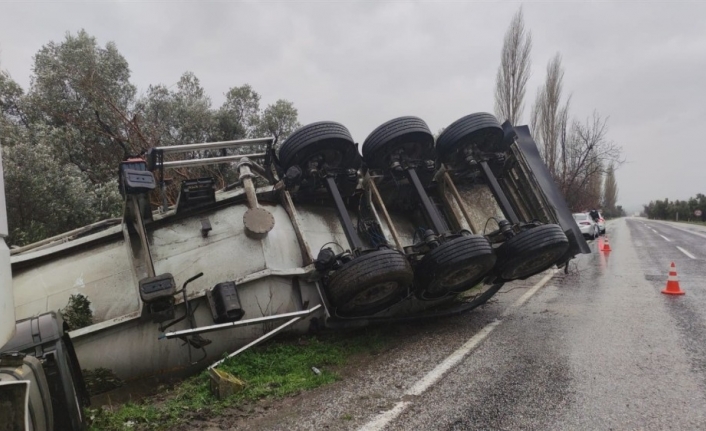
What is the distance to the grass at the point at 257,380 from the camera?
3190mm

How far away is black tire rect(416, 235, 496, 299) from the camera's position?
429 cm

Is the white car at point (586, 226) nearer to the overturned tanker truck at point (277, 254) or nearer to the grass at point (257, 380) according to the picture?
the overturned tanker truck at point (277, 254)

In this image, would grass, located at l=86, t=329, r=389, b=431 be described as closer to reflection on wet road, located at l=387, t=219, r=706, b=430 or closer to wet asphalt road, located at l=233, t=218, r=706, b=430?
wet asphalt road, located at l=233, t=218, r=706, b=430

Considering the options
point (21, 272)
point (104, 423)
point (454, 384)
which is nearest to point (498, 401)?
point (454, 384)

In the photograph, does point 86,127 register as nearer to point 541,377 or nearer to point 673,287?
point 541,377

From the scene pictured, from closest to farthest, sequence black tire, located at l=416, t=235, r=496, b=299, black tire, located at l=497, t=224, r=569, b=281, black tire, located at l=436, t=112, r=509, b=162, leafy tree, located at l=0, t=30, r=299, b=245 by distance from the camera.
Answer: black tire, located at l=416, t=235, r=496, b=299 → black tire, located at l=497, t=224, r=569, b=281 → black tire, located at l=436, t=112, r=509, b=162 → leafy tree, located at l=0, t=30, r=299, b=245

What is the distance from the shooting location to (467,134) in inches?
217

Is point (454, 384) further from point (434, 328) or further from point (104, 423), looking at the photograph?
point (104, 423)

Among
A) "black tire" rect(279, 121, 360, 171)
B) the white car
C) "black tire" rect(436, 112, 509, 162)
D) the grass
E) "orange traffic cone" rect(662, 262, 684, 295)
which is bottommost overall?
"orange traffic cone" rect(662, 262, 684, 295)

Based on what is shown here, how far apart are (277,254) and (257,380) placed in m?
1.22

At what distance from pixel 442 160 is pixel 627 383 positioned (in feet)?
10.4

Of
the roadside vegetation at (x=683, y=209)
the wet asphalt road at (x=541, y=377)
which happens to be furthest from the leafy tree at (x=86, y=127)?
the roadside vegetation at (x=683, y=209)

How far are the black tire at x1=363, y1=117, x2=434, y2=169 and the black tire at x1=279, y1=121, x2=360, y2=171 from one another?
1.07ft

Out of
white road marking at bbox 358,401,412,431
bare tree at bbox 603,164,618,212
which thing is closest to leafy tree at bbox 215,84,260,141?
white road marking at bbox 358,401,412,431
